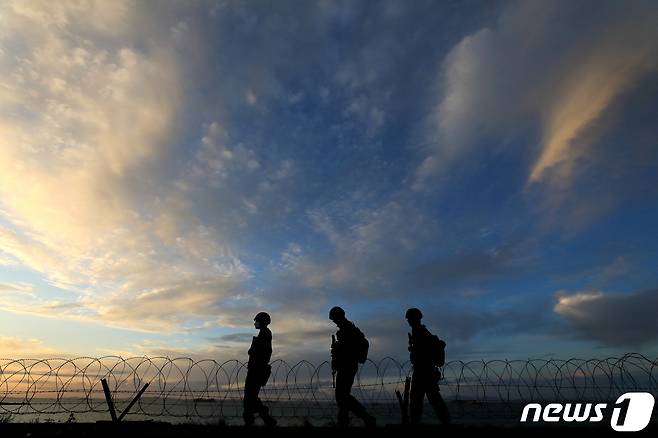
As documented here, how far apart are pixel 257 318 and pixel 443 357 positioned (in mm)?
4083

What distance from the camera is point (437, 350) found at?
342 inches

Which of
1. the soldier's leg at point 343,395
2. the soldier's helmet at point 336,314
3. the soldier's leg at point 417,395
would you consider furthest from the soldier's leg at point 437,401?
the soldier's helmet at point 336,314

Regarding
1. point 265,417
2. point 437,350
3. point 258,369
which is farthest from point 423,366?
point 258,369

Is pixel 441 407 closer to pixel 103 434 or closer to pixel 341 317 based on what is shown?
pixel 341 317

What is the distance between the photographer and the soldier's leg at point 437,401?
8.06 m

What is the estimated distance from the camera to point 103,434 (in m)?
6.63

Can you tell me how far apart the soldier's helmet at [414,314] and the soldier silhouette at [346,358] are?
1059 mm

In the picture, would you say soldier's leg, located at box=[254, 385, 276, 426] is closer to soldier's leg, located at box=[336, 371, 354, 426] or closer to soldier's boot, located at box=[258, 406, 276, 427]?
soldier's boot, located at box=[258, 406, 276, 427]

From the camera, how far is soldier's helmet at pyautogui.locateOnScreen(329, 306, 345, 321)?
8602 mm

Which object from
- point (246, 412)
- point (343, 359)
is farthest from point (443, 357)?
point (246, 412)

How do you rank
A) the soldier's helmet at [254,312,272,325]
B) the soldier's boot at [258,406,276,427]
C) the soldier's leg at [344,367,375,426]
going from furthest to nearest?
the soldier's helmet at [254,312,272,325] < the soldier's boot at [258,406,276,427] < the soldier's leg at [344,367,375,426]

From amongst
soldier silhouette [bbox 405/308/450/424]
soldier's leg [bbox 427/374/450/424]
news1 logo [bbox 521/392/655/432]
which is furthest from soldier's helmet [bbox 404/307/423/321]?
news1 logo [bbox 521/392/655/432]

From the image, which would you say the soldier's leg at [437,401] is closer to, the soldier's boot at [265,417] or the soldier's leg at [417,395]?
the soldier's leg at [417,395]

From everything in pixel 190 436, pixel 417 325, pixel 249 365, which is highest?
pixel 417 325
